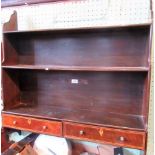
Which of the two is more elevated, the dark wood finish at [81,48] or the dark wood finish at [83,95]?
the dark wood finish at [81,48]

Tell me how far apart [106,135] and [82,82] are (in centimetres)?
55

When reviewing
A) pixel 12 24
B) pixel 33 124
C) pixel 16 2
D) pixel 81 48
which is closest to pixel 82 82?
pixel 81 48

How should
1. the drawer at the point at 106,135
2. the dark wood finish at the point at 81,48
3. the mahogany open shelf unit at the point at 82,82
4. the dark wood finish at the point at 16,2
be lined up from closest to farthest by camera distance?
the drawer at the point at 106,135 < the mahogany open shelf unit at the point at 82,82 < the dark wood finish at the point at 81,48 < the dark wood finish at the point at 16,2

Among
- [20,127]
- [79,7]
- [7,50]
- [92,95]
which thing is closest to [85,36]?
[79,7]

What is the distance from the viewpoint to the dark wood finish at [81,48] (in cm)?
161

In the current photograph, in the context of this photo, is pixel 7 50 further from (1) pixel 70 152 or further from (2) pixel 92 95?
(1) pixel 70 152

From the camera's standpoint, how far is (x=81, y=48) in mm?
1774

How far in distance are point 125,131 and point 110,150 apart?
0.48m

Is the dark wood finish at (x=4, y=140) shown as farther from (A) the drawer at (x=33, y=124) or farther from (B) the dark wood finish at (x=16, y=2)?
(B) the dark wood finish at (x=16, y=2)

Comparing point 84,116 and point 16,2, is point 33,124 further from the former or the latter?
point 16,2

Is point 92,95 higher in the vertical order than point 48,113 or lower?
higher

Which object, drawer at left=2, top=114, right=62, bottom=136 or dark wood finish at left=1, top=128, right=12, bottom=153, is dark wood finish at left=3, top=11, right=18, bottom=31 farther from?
dark wood finish at left=1, top=128, right=12, bottom=153

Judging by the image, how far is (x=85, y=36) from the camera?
1746 mm

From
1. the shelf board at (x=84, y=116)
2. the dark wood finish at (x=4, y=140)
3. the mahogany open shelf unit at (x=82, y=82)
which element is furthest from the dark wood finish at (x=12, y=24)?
the dark wood finish at (x=4, y=140)
